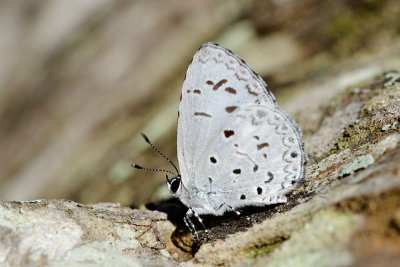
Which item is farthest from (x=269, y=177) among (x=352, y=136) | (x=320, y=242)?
(x=320, y=242)

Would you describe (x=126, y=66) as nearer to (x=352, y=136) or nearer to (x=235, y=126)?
(x=235, y=126)

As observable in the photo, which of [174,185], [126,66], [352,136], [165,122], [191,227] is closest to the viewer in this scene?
[191,227]

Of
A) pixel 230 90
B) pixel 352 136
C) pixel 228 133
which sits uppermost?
pixel 230 90

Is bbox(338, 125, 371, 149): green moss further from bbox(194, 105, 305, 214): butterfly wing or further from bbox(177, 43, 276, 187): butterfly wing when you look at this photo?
bbox(177, 43, 276, 187): butterfly wing

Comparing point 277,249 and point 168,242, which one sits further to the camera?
point 168,242

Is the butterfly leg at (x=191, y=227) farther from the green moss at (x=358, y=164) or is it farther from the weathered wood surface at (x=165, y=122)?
the green moss at (x=358, y=164)

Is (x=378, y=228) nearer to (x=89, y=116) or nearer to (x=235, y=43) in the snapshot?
(x=235, y=43)

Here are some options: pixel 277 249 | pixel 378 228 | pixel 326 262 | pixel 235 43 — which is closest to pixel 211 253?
pixel 277 249
